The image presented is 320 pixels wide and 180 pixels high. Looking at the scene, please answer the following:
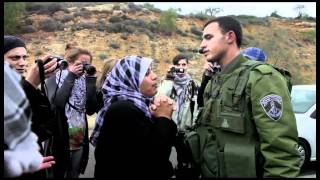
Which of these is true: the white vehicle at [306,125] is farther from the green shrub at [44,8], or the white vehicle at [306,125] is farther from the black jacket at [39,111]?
the green shrub at [44,8]

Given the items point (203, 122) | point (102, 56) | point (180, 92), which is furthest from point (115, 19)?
point (203, 122)

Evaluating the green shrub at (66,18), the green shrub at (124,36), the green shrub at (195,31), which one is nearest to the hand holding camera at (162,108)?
the green shrub at (124,36)

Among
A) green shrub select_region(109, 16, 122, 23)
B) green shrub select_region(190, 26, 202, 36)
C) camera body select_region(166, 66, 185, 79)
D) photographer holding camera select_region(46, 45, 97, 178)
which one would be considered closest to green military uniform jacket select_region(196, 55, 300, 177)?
photographer holding camera select_region(46, 45, 97, 178)

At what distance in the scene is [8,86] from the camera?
1582 millimetres

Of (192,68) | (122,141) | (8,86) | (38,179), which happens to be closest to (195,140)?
(122,141)

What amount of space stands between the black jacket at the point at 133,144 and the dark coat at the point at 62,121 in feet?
2.73

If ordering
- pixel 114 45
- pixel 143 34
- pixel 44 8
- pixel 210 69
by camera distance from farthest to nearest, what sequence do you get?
pixel 143 34 → pixel 44 8 → pixel 114 45 → pixel 210 69

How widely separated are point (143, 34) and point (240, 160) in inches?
1204

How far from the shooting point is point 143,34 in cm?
3269

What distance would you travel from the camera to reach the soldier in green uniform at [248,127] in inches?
94.6

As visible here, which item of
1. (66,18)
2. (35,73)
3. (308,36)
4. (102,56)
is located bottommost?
(308,36)

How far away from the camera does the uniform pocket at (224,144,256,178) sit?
2.45 metres

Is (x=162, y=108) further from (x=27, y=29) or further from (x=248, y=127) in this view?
(x=27, y=29)

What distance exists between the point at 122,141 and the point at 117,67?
536mm
